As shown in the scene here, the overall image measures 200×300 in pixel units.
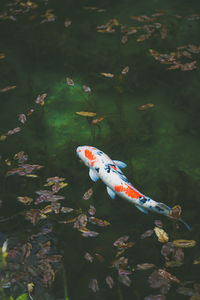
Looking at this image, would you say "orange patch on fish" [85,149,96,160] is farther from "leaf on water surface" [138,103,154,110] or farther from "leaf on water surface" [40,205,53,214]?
"leaf on water surface" [138,103,154,110]

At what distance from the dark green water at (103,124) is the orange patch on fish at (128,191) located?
171 millimetres

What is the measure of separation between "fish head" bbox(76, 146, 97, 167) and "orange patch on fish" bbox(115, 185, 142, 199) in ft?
1.37

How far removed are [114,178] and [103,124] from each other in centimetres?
103

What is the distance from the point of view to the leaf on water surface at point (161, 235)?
240 centimetres

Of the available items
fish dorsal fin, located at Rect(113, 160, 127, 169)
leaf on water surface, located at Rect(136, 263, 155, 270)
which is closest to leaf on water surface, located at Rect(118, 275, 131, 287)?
leaf on water surface, located at Rect(136, 263, 155, 270)

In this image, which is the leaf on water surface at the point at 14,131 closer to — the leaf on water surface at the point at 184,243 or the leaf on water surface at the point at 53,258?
the leaf on water surface at the point at 53,258

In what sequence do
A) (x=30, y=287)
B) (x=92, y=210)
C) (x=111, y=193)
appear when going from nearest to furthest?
1. (x=30, y=287)
2. (x=92, y=210)
3. (x=111, y=193)

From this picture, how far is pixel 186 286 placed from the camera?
2164 millimetres

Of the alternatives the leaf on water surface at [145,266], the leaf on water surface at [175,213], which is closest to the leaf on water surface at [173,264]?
the leaf on water surface at [145,266]

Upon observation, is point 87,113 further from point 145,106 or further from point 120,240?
point 120,240

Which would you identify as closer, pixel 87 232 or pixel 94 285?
pixel 94 285

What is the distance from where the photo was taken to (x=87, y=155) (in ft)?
10.0

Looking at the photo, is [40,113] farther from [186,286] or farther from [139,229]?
[186,286]

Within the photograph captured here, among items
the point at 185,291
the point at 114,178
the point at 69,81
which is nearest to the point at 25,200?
the point at 114,178
